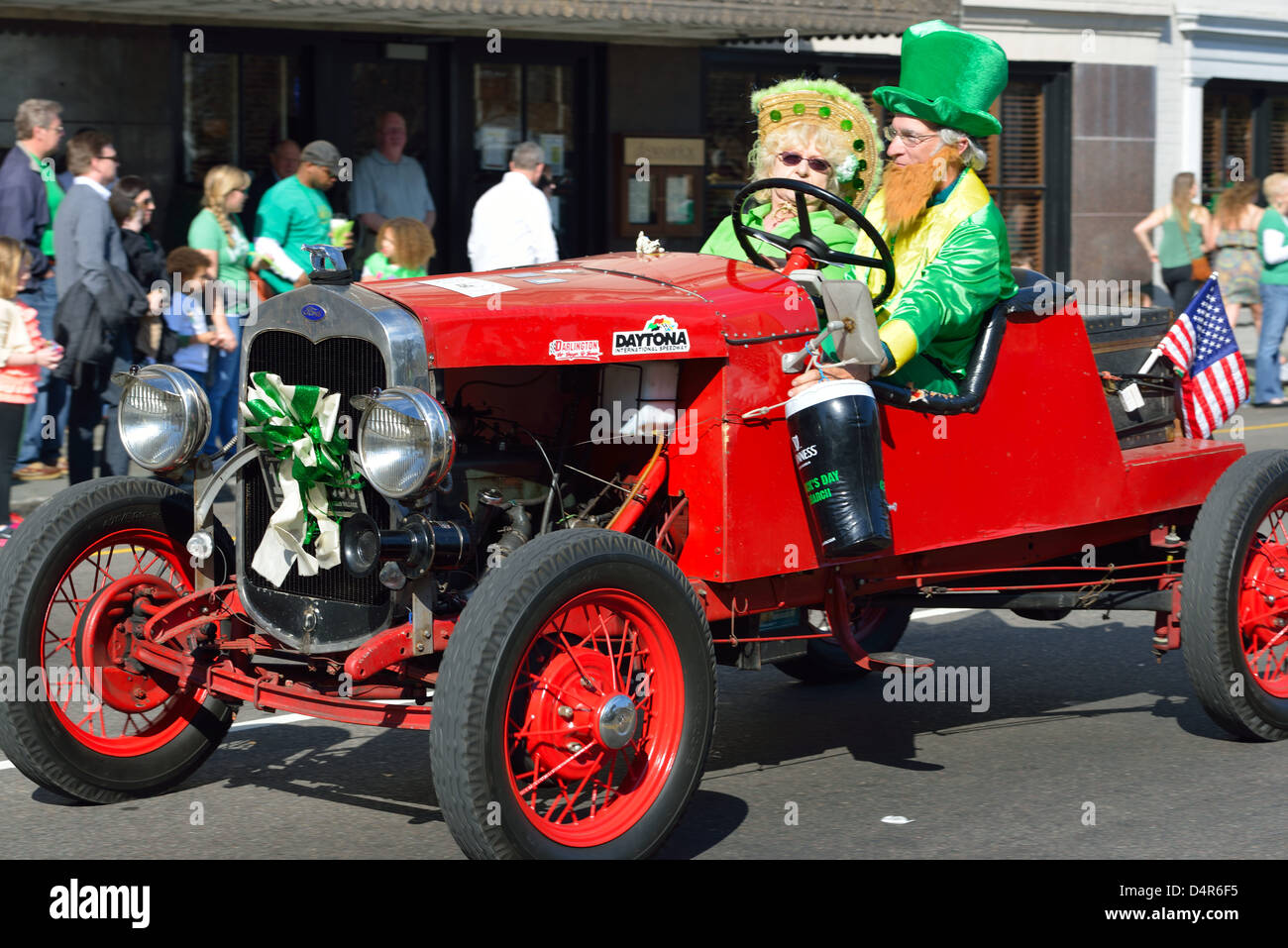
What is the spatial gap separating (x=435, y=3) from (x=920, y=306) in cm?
817

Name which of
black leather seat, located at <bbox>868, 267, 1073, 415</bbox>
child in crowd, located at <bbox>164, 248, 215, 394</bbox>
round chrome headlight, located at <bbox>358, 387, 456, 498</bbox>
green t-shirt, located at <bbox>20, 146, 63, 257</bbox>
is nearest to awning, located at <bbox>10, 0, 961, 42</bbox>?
green t-shirt, located at <bbox>20, 146, 63, 257</bbox>

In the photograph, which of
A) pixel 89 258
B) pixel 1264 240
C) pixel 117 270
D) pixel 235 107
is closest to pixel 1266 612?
pixel 117 270

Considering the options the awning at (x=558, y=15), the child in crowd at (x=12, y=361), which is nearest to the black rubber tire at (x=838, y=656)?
the child in crowd at (x=12, y=361)

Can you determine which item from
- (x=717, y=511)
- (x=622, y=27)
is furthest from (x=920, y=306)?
(x=622, y=27)

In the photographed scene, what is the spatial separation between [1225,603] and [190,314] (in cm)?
621

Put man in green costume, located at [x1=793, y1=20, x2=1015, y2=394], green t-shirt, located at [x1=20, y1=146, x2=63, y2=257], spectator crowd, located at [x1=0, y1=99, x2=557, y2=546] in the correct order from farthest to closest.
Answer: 1. green t-shirt, located at [x1=20, y1=146, x2=63, y2=257]
2. spectator crowd, located at [x1=0, y1=99, x2=557, y2=546]
3. man in green costume, located at [x1=793, y1=20, x2=1015, y2=394]

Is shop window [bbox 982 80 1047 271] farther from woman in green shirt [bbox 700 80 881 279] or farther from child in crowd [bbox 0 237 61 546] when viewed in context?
woman in green shirt [bbox 700 80 881 279]

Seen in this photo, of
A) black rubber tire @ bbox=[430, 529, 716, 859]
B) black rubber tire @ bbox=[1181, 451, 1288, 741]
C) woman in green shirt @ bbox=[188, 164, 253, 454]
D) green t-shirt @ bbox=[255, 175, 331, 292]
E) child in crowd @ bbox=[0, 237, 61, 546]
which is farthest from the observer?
green t-shirt @ bbox=[255, 175, 331, 292]

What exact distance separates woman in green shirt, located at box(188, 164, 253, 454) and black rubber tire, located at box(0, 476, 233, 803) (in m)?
5.37

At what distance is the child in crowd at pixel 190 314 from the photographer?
9.98 meters

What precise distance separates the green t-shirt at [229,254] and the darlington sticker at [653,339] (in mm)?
6306

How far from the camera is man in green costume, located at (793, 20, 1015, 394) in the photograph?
5328mm

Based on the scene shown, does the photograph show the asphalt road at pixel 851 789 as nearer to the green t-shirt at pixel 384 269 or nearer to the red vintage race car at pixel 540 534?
the red vintage race car at pixel 540 534

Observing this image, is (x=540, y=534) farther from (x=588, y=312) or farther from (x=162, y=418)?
(x=162, y=418)
